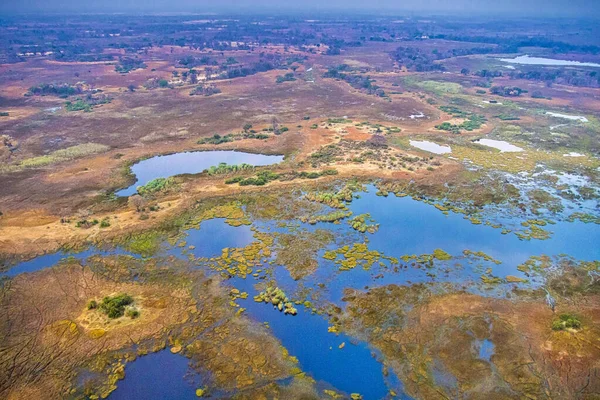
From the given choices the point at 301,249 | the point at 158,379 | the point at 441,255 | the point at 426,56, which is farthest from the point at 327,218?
the point at 426,56

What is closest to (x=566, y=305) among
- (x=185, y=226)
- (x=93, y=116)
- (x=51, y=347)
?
(x=185, y=226)

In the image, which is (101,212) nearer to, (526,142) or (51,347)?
(51,347)

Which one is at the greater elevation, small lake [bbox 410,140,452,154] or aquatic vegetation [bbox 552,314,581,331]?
small lake [bbox 410,140,452,154]

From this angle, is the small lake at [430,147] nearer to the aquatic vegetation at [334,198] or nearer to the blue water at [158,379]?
the aquatic vegetation at [334,198]

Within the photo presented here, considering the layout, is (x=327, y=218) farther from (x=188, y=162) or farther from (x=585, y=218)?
(x=585, y=218)

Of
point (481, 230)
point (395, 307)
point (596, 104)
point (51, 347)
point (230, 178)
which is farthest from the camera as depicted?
point (596, 104)

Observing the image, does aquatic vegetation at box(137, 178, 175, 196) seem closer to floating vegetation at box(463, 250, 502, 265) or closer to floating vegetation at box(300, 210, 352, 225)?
floating vegetation at box(300, 210, 352, 225)

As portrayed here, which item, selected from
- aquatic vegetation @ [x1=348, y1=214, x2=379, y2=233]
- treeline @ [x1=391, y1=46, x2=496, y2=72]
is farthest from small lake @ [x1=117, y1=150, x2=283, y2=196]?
treeline @ [x1=391, y1=46, x2=496, y2=72]
